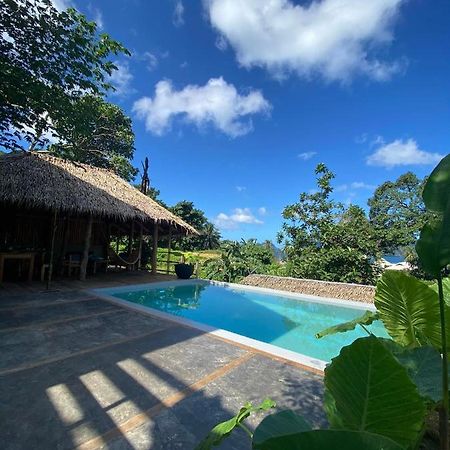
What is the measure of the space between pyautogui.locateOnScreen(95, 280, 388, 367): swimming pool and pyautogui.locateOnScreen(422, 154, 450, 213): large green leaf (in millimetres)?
4884

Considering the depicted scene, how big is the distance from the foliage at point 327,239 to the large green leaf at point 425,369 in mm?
9802

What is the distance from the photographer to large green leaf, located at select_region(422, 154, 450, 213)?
763mm

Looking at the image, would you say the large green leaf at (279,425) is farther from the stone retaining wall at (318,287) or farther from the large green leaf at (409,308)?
the stone retaining wall at (318,287)

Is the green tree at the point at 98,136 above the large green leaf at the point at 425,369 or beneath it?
above

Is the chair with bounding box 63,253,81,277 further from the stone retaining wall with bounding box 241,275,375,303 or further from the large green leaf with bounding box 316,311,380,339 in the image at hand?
the large green leaf with bounding box 316,311,380,339

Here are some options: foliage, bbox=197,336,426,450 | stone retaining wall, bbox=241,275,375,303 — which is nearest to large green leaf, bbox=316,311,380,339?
foliage, bbox=197,336,426,450

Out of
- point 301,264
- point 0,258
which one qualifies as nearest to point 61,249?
point 0,258

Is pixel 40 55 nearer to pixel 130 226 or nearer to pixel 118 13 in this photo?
pixel 118 13

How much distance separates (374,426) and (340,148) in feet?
55.8

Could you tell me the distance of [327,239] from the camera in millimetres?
10984

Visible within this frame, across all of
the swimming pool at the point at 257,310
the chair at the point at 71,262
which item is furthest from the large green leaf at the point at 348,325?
the chair at the point at 71,262

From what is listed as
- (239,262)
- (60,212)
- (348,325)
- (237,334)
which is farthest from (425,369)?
(239,262)

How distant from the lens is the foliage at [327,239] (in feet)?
33.6

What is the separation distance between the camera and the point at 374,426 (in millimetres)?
781
